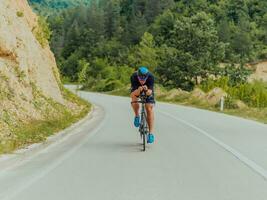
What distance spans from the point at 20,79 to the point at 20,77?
0.21 ft

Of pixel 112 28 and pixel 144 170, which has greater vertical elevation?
pixel 112 28

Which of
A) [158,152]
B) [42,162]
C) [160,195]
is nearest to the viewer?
[160,195]

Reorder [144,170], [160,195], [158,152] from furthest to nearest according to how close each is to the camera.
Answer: [158,152]
[144,170]
[160,195]

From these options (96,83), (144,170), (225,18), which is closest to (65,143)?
(144,170)

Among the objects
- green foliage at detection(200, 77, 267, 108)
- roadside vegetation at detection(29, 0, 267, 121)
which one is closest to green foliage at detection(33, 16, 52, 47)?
roadside vegetation at detection(29, 0, 267, 121)

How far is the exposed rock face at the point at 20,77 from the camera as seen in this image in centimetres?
1620

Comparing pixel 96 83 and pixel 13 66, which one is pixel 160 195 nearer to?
pixel 13 66

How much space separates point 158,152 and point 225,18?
337 feet

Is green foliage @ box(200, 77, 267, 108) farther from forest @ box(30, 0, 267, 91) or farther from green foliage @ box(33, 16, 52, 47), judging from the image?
green foliage @ box(33, 16, 52, 47)

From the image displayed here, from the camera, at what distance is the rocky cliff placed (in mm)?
16031

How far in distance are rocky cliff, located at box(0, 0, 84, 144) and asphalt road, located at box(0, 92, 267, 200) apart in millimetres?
1594

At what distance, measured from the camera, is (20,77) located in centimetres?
1889

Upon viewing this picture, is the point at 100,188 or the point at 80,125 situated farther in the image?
the point at 80,125

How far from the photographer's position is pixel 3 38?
61.4 ft
